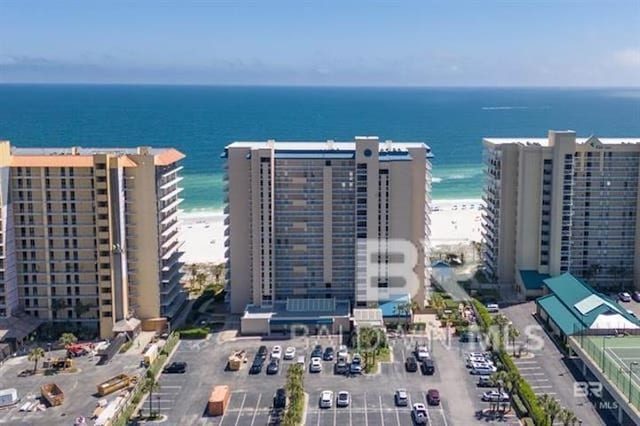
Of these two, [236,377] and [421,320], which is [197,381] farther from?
[421,320]

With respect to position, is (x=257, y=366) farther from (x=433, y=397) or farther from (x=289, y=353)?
(x=433, y=397)

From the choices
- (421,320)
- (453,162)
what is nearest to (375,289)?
(421,320)

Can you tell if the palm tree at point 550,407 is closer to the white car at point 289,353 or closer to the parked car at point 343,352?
the parked car at point 343,352

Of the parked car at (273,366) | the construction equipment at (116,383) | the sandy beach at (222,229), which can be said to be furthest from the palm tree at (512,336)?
the sandy beach at (222,229)

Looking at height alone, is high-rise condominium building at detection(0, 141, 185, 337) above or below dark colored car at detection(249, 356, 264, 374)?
above

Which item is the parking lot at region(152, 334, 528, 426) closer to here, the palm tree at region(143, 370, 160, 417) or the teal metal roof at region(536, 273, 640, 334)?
the palm tree at region(143, 370, 160, 417)

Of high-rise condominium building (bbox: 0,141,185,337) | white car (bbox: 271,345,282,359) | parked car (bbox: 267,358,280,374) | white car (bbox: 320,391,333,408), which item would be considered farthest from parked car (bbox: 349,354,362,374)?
high-rise condominium building (bbox: 0,141,185,337)

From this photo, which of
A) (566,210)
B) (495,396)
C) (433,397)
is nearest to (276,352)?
(433,397)
